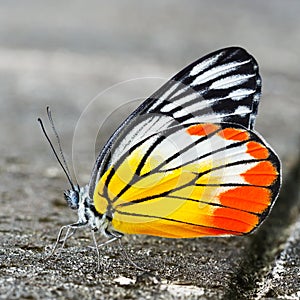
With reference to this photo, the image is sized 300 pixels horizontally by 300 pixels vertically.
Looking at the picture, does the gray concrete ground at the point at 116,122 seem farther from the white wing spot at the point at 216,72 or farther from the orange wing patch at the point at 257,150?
the white wing spot at the point at 216,72

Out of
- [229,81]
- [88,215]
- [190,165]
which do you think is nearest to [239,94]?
[229,81]

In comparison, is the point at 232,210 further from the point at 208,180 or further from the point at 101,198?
the point at 101,198

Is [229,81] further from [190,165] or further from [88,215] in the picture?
[88,215]

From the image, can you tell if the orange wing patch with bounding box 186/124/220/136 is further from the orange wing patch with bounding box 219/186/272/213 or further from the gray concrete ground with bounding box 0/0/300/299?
the gray concrete ground with bounding box 0/0/300/299

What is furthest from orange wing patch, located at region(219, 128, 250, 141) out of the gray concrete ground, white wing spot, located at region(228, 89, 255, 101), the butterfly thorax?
the butterfly thorax

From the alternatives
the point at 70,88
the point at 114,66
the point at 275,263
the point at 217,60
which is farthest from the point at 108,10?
the point at 275,263

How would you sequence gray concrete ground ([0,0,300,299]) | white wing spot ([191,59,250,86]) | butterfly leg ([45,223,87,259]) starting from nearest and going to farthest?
gray concrete ground ([0,0,300,299]) < butterfly leg ([45,223,87,259]) < white wing spot ([191,59,250,86])

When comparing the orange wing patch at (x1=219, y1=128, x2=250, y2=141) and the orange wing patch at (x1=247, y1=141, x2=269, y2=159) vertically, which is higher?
the orange wing patch at (x1=219, y1=128, x2=250, y2=141)
